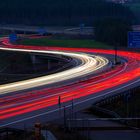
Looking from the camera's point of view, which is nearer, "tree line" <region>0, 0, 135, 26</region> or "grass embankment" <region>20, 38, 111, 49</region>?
"grass embankment" <region>20, 38, 111, 49</region>

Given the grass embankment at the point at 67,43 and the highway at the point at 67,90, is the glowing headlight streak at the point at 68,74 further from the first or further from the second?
the grass embankment at the point at 67,43

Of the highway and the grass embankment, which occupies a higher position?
the highway

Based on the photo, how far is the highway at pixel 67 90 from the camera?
3791 cm

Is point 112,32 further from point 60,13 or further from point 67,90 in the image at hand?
point 60,13

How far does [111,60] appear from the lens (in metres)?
84.8

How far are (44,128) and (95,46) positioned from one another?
80.9 m

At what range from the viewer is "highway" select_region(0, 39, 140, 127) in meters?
37.9

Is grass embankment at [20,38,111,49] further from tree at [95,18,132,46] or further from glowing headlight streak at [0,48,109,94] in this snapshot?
glowing headlight streak at [0,48,109,94]

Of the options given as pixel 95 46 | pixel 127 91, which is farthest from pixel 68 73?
pixel 95 46

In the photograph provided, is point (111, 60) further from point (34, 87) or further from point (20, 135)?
point (20, 135)

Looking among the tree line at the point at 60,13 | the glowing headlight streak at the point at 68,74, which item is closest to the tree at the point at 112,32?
the glowing headlight streak at the point at 68,74

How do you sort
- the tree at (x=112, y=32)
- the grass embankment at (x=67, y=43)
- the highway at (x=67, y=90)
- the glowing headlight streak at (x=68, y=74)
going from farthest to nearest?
the grass embankment at (x=67, y=43) < the tree at (x=112, y=32) < the glowing headlight streak at (x=68, y=74) < the highway at (x=67, y=90)

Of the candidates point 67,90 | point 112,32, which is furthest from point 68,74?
point 112,32

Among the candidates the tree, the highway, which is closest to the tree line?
the tree
